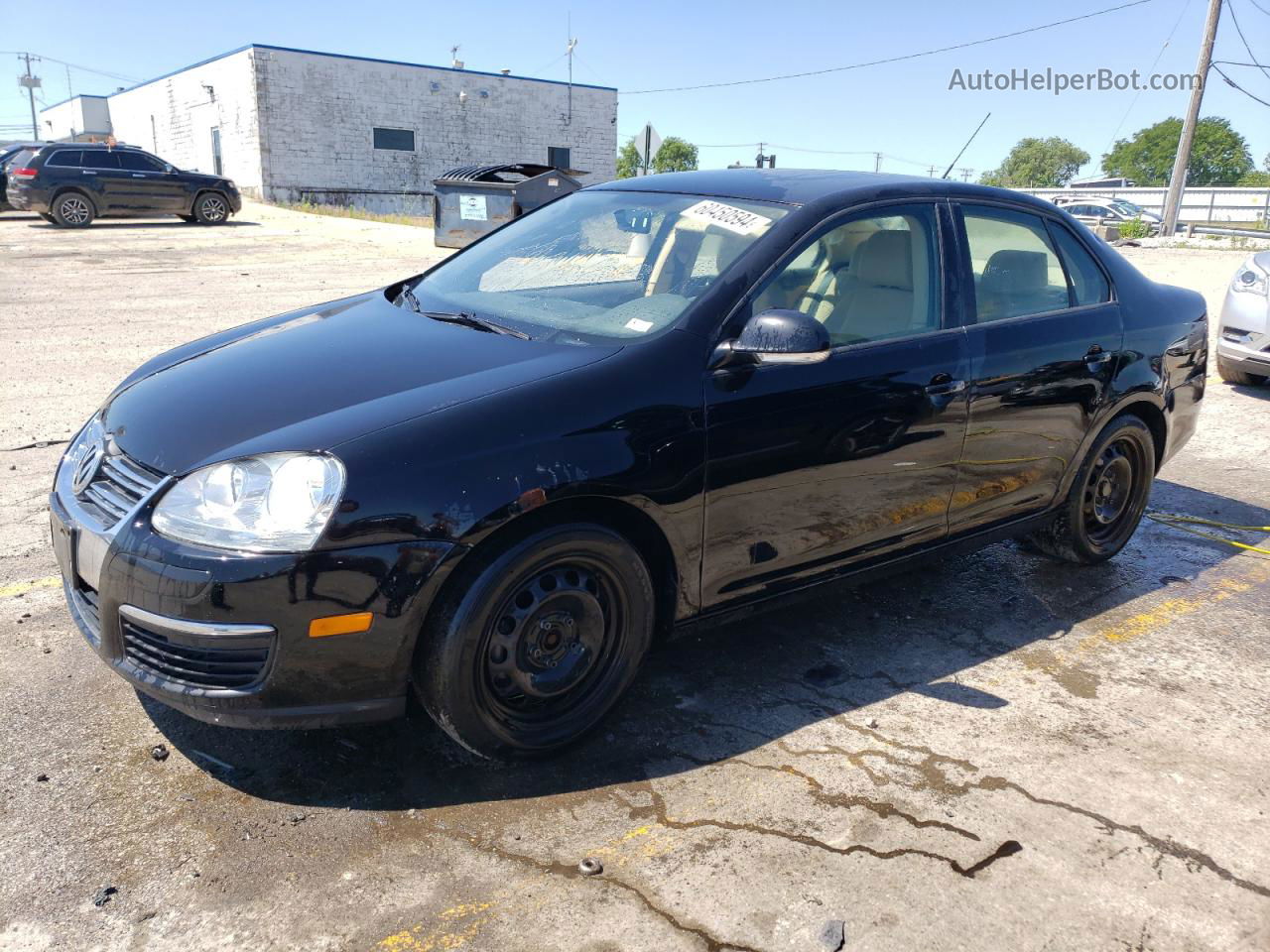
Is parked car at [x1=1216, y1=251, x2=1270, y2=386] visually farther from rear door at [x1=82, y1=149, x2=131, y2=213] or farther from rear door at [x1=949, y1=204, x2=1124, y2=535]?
rear door at [x1=82, y1=149, x2=131, y2=213]

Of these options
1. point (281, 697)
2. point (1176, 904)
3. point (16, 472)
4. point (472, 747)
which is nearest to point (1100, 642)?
point (1176, 904)

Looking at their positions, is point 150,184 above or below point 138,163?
below

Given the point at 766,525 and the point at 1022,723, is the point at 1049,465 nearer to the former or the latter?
the point at 1022,723

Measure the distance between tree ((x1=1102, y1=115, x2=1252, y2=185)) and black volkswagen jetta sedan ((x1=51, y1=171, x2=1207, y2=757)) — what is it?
317 ft

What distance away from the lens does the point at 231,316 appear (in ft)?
35.4

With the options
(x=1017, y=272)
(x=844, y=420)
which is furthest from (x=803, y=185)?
(x=1017, y=272)

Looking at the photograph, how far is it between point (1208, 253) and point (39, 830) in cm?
2456

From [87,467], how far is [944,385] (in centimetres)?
283

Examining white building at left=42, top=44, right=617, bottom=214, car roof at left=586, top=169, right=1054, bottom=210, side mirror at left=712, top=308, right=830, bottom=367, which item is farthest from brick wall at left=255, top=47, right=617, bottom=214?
side mirror at left=712, top=308, right=830, bottom=367

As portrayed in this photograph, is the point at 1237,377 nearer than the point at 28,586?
No

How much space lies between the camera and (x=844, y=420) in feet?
11.0

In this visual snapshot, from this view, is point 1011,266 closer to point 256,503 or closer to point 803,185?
point 803,185

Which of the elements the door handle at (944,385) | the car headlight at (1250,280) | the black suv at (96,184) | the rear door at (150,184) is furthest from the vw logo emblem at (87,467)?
the rear door at (150,184)

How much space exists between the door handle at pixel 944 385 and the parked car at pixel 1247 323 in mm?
5930
